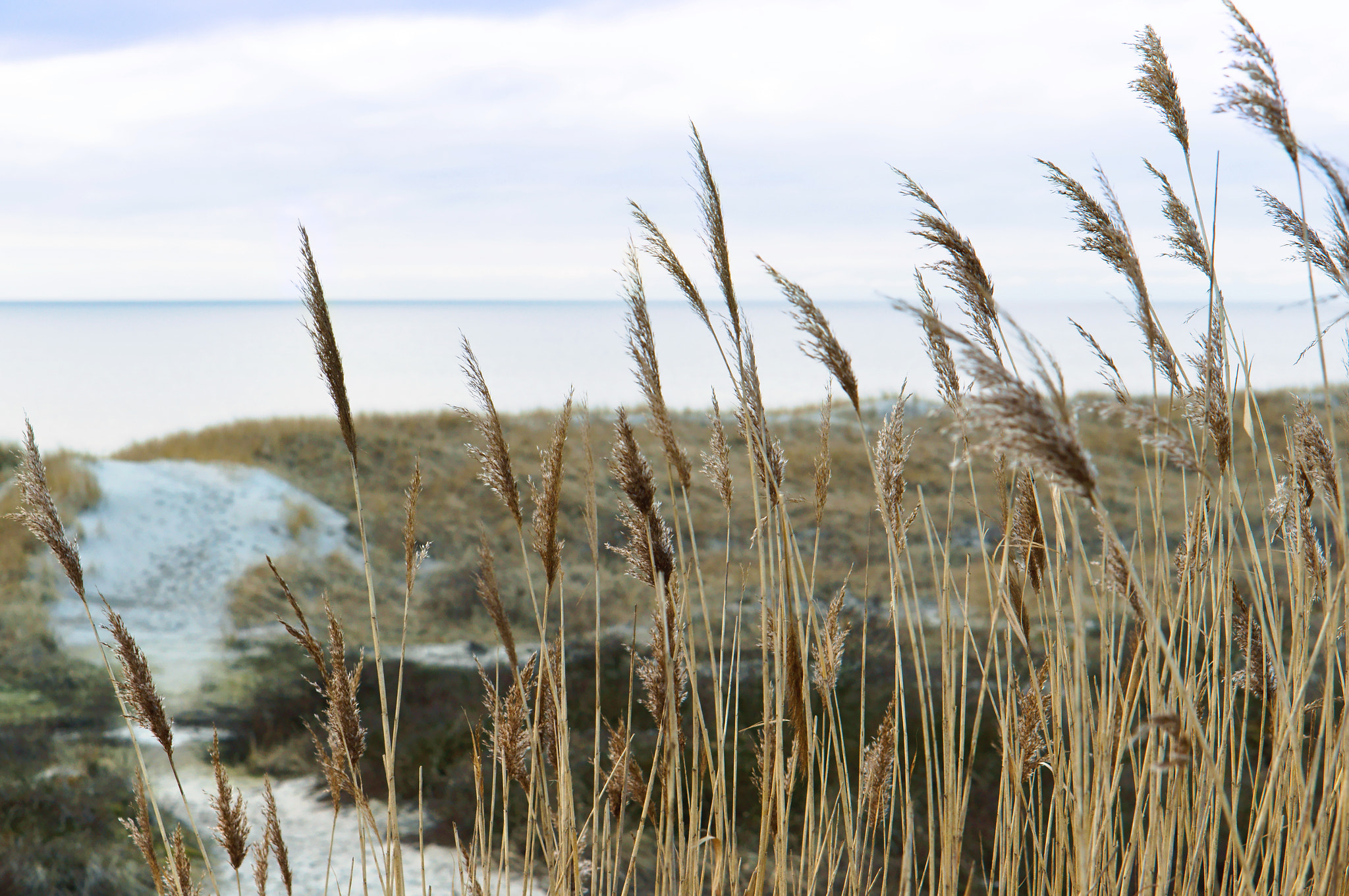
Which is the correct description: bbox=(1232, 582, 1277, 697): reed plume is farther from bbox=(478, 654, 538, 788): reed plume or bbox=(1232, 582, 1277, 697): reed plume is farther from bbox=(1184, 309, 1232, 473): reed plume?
bbox=(478, 654, 538, 788): reed plume

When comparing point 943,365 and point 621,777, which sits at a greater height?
point 943,365

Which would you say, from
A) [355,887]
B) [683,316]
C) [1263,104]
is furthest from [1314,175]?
[683,316]

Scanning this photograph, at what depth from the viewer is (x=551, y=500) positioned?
0.99m

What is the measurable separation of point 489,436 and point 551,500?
10 cm

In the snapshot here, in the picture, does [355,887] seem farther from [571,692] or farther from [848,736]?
[848,736]

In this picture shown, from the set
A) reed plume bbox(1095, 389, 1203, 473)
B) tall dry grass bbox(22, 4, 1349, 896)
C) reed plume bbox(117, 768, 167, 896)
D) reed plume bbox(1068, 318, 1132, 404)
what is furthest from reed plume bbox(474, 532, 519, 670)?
reed plume bbox(1068, 318, 1132, 404)

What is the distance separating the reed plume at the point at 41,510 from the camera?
3.10 feet

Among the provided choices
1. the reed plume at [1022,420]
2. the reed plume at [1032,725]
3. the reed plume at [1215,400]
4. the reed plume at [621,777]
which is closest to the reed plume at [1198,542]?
the reed plume at [1215,400]

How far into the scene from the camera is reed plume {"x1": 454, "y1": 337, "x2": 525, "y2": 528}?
955 mm

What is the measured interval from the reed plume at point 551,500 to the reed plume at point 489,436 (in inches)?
1.2

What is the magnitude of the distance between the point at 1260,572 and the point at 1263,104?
53cm

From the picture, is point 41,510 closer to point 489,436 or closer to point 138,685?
point 138,685

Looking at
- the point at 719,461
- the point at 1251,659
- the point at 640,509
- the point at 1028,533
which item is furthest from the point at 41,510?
the point at 1251,659

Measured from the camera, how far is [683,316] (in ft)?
430
